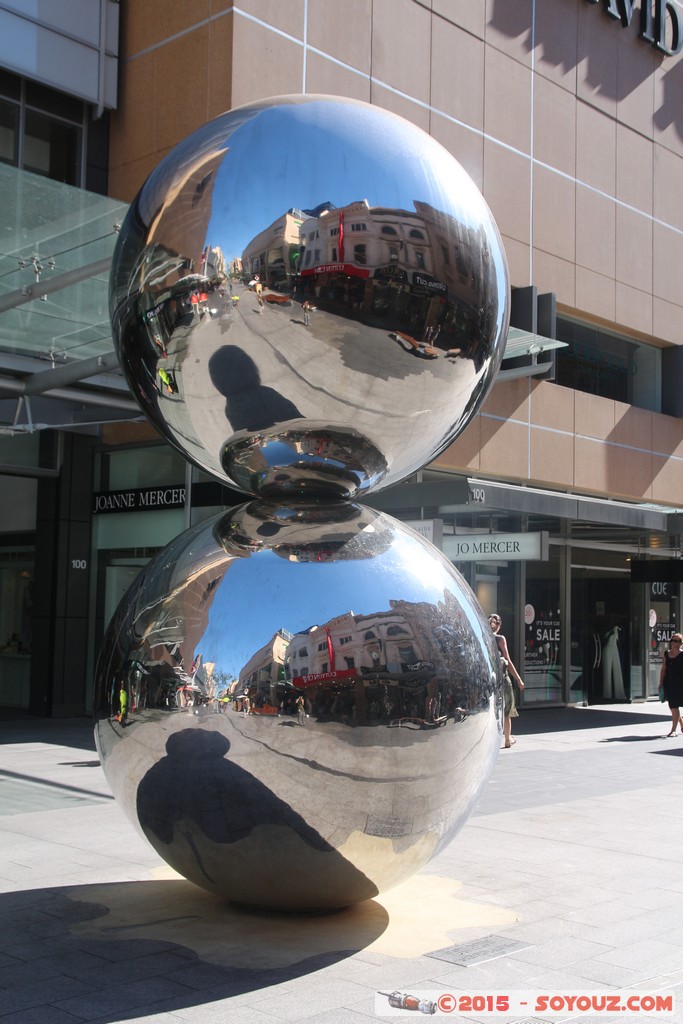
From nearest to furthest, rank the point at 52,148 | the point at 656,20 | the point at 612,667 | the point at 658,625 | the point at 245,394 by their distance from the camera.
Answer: the point at 245,394
the point at 52,148
the point at 656,20
the point at 612,667
the point at 658,625

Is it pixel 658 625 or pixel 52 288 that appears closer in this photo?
pixel 52 288

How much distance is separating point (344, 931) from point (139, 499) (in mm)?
12008

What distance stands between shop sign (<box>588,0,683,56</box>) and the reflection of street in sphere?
705 inches

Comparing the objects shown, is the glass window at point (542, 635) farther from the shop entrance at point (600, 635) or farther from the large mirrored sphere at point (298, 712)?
the large mirrored sphere at point (298, 712)

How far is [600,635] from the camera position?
2261 centimetres

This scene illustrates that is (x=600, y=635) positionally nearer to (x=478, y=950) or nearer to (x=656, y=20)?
(x=656, y=20)

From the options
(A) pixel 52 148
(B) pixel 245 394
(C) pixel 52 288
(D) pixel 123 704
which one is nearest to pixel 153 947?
(D) pixel 123 704

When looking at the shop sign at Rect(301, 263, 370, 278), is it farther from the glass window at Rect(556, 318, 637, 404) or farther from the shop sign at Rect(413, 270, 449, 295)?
the glass window at Rect(556, 318, 637, 404)

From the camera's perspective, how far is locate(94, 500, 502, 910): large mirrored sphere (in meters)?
4.57

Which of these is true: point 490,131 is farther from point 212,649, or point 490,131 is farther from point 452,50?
point 212,649

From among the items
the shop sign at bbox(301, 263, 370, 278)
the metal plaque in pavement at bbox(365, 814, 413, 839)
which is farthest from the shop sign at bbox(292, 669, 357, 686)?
the shop sign at bbox(301, 263, 370, 278)

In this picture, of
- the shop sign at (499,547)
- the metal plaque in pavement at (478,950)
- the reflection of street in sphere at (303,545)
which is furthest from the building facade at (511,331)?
the metal plaque in pavement at (478,950)

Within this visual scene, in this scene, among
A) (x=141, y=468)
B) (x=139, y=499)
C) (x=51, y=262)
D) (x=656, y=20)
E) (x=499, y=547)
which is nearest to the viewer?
(x=51, y=262)

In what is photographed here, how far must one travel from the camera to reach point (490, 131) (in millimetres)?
18000
